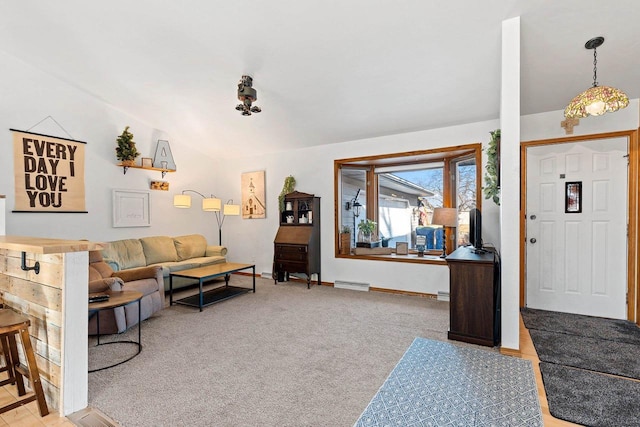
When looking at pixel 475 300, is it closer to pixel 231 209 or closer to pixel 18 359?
pixel 18 359

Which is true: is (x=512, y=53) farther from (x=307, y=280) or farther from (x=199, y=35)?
(x=307, y=280)

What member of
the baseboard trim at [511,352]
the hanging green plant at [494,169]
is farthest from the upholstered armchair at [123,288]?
the hanging green plant at [494,169]

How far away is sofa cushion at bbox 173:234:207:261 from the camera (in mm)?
5484

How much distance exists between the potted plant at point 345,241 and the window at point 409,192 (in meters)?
0.09

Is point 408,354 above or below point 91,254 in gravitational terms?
below

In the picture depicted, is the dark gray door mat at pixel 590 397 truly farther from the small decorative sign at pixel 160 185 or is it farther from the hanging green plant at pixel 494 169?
the small decorative sign at pixel 160 185

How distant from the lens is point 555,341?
291 cm

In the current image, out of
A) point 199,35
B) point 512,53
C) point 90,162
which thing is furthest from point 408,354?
point 90,162

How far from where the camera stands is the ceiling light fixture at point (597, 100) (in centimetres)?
241

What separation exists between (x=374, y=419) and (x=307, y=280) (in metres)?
3.69

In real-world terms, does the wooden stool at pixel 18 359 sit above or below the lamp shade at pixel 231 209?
below

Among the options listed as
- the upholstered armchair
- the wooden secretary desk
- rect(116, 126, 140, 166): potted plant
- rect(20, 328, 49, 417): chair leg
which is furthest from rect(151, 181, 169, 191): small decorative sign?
rect(20, 328, 49, 417): chair leg

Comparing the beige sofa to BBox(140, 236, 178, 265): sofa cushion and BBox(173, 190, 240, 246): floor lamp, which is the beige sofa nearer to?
BBox(140, 236, 178, 265): sofa cushion

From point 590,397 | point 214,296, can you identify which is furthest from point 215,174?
point 590,397
